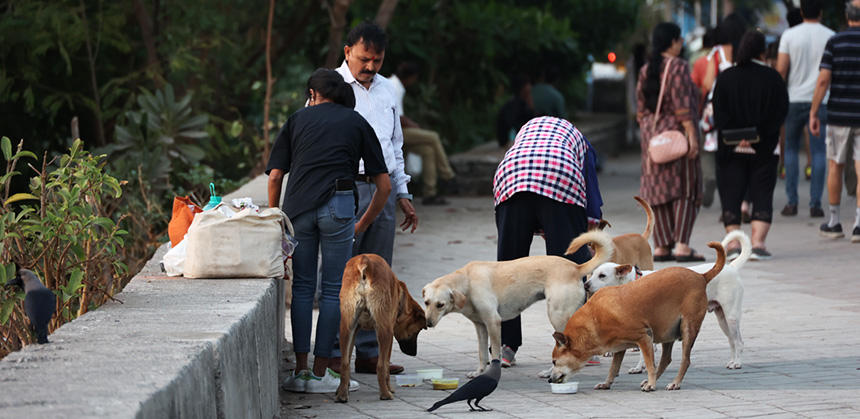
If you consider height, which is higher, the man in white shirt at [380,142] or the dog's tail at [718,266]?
the man in white shirt at [380,142]

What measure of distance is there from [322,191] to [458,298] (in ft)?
3.10

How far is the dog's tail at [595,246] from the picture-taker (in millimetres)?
6461

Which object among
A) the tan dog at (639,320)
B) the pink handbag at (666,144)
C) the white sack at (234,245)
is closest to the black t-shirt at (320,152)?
the white sack at (234,245)

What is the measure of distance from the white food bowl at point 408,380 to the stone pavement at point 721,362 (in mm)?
58

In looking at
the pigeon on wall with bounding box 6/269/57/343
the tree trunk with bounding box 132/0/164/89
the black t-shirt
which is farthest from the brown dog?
the tree trunk with bounding box 132/0/164/89

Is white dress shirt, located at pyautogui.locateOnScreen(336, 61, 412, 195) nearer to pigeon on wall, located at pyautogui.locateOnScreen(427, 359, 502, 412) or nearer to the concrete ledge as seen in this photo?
the concrete ledge

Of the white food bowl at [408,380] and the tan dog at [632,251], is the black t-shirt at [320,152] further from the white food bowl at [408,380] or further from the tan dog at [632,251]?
the tan dog at [632,251]

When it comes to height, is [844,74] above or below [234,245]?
above

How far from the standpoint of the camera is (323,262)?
6.16 m

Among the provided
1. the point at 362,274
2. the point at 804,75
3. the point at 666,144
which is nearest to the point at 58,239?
the point at 362,274

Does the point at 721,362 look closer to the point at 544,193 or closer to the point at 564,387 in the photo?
the point at 564,387

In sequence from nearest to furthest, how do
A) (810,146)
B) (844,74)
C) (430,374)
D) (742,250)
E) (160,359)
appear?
1. (160,359)
2. (430,374)
3. (742,250)
4. (844,74)
5. (810,146)

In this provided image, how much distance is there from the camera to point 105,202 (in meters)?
10.6

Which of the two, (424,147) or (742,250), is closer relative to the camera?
(742,250)
